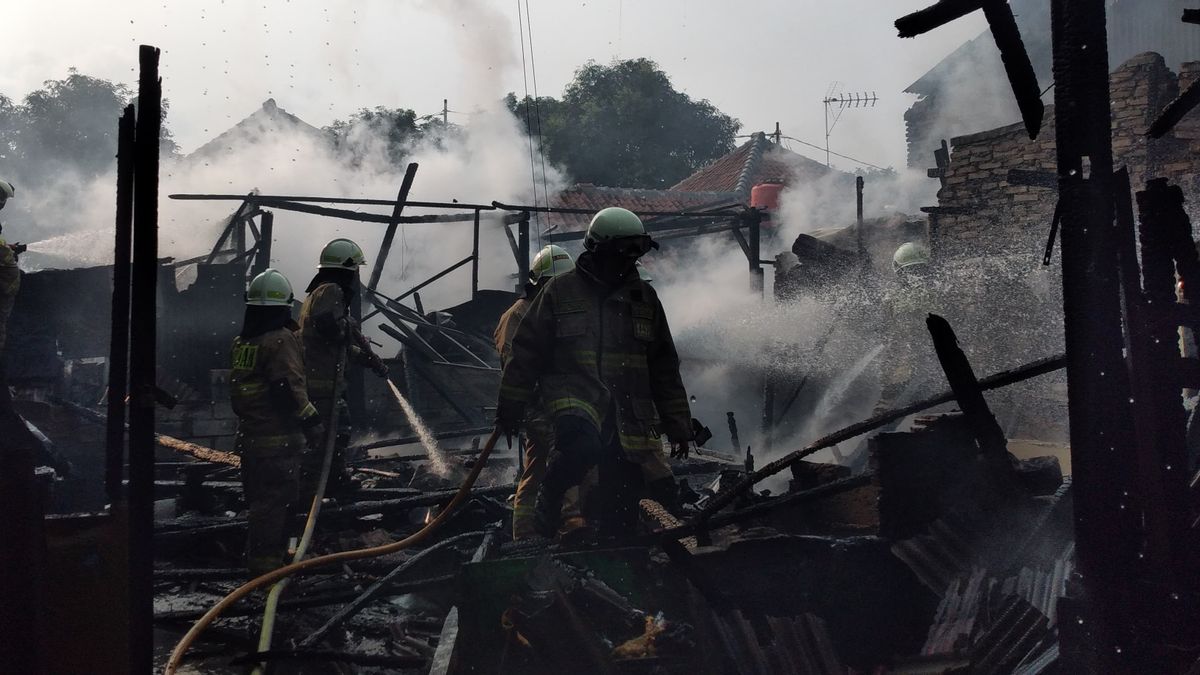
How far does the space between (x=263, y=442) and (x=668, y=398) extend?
2543mm

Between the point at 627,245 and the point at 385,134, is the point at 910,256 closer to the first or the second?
the point at 627,245

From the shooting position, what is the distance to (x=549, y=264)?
7016 mm

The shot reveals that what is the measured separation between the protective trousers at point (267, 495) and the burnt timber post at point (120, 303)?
9.86ft

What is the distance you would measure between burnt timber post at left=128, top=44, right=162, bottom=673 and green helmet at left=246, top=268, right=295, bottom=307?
3719 mm

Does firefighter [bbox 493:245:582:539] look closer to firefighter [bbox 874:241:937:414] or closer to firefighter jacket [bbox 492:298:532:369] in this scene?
firefighter jacket [bbox 492:298:532:369]

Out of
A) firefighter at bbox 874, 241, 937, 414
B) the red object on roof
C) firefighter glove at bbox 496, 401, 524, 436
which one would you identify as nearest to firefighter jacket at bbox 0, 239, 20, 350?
firefighter glove at bbox 496, 401, 524, 436

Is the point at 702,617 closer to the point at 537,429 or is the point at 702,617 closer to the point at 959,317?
the point at 537,429

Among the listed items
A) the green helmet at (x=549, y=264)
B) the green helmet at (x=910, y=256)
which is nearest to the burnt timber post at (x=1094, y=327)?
the green helmet at (x=549, y=264)

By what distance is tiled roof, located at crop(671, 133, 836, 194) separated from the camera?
37375 mm

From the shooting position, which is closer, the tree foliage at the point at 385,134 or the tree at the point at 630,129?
the tree foliage at the point at 385,134

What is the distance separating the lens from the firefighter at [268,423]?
5797 millimetres

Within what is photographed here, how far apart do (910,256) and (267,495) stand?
346 inches

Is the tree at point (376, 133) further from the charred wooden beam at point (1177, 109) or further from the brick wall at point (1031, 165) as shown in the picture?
the charred wooden beam at point (1177, 109)

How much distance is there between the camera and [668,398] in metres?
5.16
